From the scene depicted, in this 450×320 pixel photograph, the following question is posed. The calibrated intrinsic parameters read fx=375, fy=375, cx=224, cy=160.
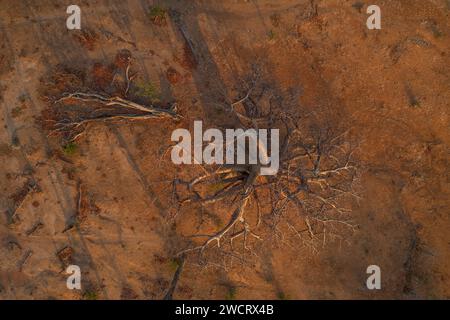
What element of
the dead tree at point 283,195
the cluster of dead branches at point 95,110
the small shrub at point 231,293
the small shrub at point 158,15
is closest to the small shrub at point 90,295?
the dead tree at point 283,195

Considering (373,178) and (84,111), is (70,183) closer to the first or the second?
(84,111)

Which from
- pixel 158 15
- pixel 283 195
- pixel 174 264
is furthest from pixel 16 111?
pixel 283 195

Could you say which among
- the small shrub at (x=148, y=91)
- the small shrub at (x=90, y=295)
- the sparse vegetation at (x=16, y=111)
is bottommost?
the small shrub at (x=90, y=295)

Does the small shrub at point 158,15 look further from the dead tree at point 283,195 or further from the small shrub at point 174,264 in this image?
the small shrub at point 174,264

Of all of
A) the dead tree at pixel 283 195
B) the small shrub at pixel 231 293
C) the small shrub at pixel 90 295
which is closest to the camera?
the dead tree at pixel 283 195

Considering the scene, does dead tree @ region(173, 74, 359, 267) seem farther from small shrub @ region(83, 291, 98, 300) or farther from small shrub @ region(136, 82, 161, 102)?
small shrub @ region(83, 291, 98, 300)

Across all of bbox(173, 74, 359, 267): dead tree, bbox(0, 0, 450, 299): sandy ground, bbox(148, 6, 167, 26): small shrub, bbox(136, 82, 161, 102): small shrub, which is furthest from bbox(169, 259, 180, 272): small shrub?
bbox(148, 6, 167, 26): small shrub

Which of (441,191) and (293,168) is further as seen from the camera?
(441,191)
